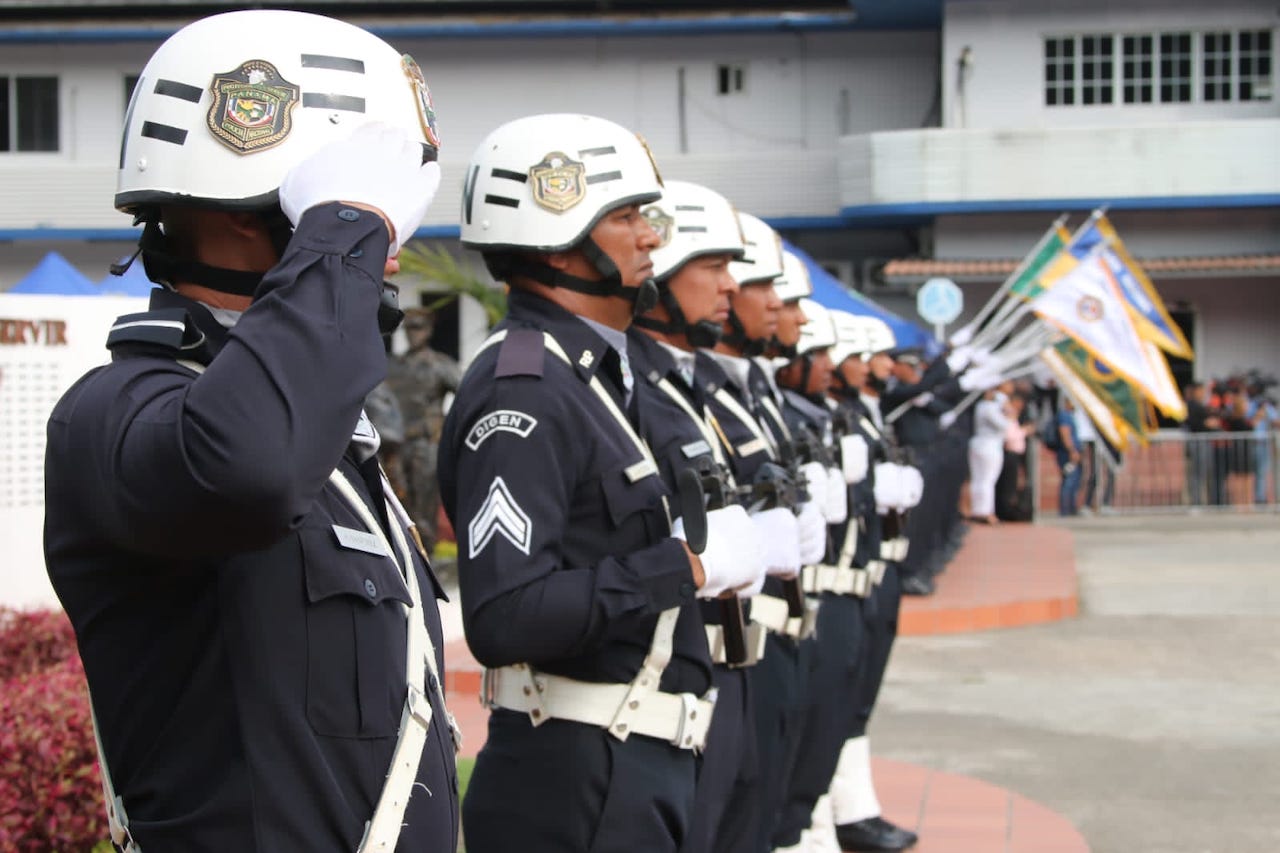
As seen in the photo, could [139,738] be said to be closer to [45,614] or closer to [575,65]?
[45,614]

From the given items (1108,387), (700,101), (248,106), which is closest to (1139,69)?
(700,101)

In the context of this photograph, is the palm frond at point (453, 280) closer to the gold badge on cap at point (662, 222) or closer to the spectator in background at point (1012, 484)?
the spectator in background at point (1012, 484)

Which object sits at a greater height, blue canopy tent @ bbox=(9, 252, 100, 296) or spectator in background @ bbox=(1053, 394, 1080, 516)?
blue canopy tent @ bbox=(9, 252, 100, 296)

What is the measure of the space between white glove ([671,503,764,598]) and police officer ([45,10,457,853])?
121 centimetres

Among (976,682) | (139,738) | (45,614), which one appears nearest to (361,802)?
(139,738)

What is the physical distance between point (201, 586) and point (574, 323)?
1788 mm

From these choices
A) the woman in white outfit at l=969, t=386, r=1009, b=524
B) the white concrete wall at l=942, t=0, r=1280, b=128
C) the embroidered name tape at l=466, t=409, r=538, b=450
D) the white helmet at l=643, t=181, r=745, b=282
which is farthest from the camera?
the white concrete wall at l=942, t=0, r=1280, b=128

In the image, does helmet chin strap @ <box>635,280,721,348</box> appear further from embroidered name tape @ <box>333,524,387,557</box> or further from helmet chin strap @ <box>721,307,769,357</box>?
embroidered name tape @ <box>333,524,387,557</box>

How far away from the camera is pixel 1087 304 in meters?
14.4

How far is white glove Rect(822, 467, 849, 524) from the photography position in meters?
6.20

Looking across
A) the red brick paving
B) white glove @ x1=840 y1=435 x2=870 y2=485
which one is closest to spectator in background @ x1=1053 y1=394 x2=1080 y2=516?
the red brick paving

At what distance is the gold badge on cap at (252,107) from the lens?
2.34m

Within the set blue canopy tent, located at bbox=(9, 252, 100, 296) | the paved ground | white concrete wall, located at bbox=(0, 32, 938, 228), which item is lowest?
the paved ground

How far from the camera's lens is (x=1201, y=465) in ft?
79.4
